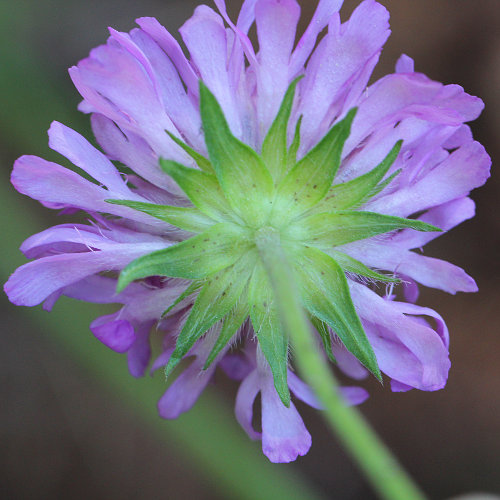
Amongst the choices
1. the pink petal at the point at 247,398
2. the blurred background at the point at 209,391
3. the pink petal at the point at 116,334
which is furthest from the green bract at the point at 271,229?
the blurred background at the point at 209,391

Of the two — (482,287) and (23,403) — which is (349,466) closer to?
(482,287)

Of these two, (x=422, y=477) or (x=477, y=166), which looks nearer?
(x=477, y=166)

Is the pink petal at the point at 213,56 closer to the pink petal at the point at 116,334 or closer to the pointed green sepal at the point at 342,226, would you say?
the pointed green sepal at the point at 342,226

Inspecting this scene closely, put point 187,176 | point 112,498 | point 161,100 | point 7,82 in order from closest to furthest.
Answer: point 187,176 < point 161,100 < point 7,82 < point 112,498

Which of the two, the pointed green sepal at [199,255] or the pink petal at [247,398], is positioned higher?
the pointed green sepal at [199,255]

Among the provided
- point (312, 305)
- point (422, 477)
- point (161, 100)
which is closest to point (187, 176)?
point (161, 100)

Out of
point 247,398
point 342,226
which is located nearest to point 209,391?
point 247,398

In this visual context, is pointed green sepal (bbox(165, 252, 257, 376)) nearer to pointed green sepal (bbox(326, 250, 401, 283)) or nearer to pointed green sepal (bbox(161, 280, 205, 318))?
pointed green sepal (bbox(161, 280, 205, 318))
